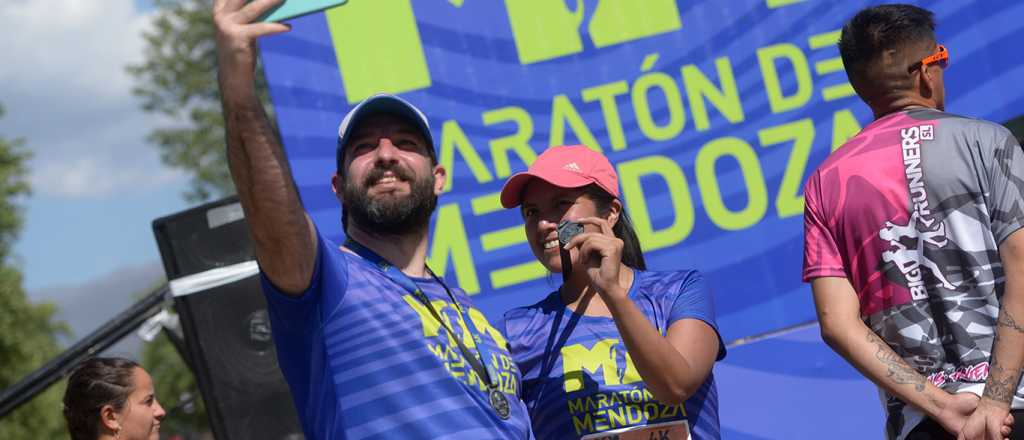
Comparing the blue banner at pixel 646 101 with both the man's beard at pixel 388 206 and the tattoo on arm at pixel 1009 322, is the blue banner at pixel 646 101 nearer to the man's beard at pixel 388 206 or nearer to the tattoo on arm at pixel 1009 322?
the man's beard at pixel 388 206

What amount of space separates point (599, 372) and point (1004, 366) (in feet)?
2.65

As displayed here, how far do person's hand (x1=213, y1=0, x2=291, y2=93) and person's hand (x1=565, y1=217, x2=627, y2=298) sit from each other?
2.66 ft

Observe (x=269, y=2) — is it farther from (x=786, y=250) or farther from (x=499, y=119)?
(x=786, y=250)

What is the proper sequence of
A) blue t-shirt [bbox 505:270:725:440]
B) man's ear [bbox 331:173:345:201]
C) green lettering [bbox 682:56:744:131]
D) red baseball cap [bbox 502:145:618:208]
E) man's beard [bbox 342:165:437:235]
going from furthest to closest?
green lettering [bbox 682:56:744:131]
red baseball cap [bbox 502:145:618:208]
blue t-shirt [bbox 505:270:725:440]
man's ear [bbox 331:173:345:201]
man's beard [bbox 342:165:437:235]

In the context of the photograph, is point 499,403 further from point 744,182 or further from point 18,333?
point 18,333

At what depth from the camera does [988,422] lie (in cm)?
204

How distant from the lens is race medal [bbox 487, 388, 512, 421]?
2.04 meters

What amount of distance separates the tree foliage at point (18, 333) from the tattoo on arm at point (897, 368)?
38.5 feet

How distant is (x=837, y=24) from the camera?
394 centimetres

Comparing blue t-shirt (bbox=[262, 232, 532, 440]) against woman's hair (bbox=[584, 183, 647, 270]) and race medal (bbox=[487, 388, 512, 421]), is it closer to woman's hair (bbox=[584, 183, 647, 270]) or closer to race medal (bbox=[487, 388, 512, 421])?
race medal (bbox=[487, 388, 512, 421])

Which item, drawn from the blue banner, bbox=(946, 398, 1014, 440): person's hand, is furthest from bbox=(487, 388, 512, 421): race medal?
the blue banner

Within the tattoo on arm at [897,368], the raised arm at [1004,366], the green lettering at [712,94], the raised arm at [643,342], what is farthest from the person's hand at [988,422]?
the green lettering at [712,94]

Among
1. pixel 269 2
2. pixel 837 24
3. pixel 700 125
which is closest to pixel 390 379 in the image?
pixel 269 2

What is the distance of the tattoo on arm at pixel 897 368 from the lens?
83.8 inches
